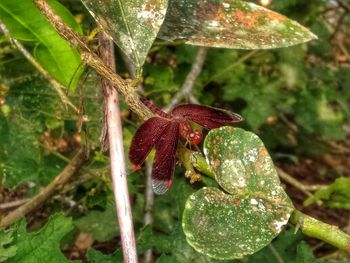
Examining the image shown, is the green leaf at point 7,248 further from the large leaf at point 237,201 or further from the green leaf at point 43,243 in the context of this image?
the large leaf at point 237,201

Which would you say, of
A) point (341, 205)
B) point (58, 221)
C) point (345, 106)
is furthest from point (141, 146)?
point (345, 106)

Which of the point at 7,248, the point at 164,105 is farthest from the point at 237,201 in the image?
the point at 164,105

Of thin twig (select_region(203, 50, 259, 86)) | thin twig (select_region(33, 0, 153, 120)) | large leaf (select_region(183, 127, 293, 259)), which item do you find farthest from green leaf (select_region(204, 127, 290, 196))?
thin twig (select_region(203, 50, 259, 86))

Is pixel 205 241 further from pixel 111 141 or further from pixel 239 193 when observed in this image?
pixel 111 141

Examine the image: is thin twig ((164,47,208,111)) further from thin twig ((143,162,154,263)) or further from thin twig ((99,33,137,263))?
thin twig ((99,33,137,263))

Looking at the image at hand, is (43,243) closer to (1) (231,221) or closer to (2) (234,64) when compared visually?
(1) (231,221)

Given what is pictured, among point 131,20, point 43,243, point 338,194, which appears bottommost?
point 43,243

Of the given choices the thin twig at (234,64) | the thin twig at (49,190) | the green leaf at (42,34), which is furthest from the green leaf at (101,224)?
the green leaf at (42,34)
